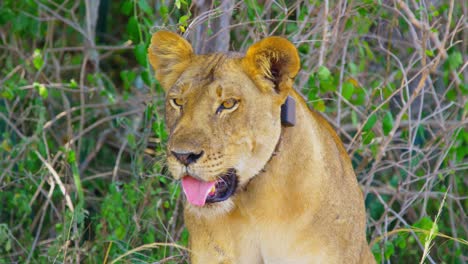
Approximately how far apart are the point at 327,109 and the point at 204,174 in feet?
7.91

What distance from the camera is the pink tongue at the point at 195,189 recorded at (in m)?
3.26

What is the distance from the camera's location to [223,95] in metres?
3.31

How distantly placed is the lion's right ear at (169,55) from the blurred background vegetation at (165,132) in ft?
1.37

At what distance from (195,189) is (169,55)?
2.00 ft

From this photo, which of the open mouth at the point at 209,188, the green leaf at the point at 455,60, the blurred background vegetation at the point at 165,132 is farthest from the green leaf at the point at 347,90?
the open mouth at the point at 209,188

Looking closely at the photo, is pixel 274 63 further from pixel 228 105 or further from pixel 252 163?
pixel 252 163

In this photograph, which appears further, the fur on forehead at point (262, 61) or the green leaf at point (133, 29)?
the green leaf at point (133, 29)

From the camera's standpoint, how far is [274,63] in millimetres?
3365

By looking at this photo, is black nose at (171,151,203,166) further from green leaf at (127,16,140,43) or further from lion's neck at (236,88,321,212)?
green leaf at (127,16,140,43)

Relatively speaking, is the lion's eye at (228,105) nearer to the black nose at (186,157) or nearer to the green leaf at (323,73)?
the black nose at (186,157)

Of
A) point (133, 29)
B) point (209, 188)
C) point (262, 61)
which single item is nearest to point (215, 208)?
point (209, 188)

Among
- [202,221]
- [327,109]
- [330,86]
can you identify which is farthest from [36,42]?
[202,221]

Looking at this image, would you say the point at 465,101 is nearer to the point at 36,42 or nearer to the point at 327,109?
the point at 327,109

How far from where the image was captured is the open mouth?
3.27 meters
